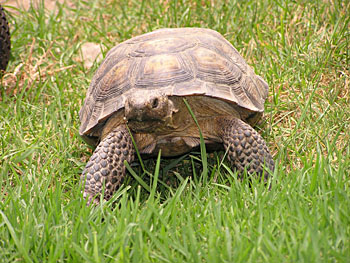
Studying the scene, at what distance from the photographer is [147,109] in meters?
2.96

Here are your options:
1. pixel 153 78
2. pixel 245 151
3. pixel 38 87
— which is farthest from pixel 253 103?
pixel 38 87

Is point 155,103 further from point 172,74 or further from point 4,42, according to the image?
point 4,42

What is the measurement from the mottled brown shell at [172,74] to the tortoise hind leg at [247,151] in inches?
9.4

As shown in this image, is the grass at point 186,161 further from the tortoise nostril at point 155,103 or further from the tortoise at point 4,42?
the tortoise nostril at point 155,103

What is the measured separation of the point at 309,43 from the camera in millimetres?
4801

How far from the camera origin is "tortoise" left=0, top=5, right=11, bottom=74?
4848 mm

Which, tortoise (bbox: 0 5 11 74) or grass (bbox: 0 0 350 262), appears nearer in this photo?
grass (bbox: 0 0 350 262)

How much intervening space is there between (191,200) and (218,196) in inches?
6.5

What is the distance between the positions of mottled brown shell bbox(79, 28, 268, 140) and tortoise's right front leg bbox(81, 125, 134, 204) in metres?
0.21

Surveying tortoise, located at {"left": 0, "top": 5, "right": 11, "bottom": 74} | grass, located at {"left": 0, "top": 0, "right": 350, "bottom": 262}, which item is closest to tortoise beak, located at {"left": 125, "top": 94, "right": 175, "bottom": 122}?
grass, located at {"left": 0, "top": 0, "right": 350, "bottom": 262}

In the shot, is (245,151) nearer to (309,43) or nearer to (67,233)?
(67,233)

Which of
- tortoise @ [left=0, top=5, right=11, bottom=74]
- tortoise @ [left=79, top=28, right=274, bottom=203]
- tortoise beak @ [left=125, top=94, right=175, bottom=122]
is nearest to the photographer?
tortoise beak @ [left=125, top=94, right=175, bottom=122]

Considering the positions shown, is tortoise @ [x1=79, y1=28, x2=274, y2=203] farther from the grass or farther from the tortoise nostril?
the grass

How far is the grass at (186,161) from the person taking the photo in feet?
7.72
